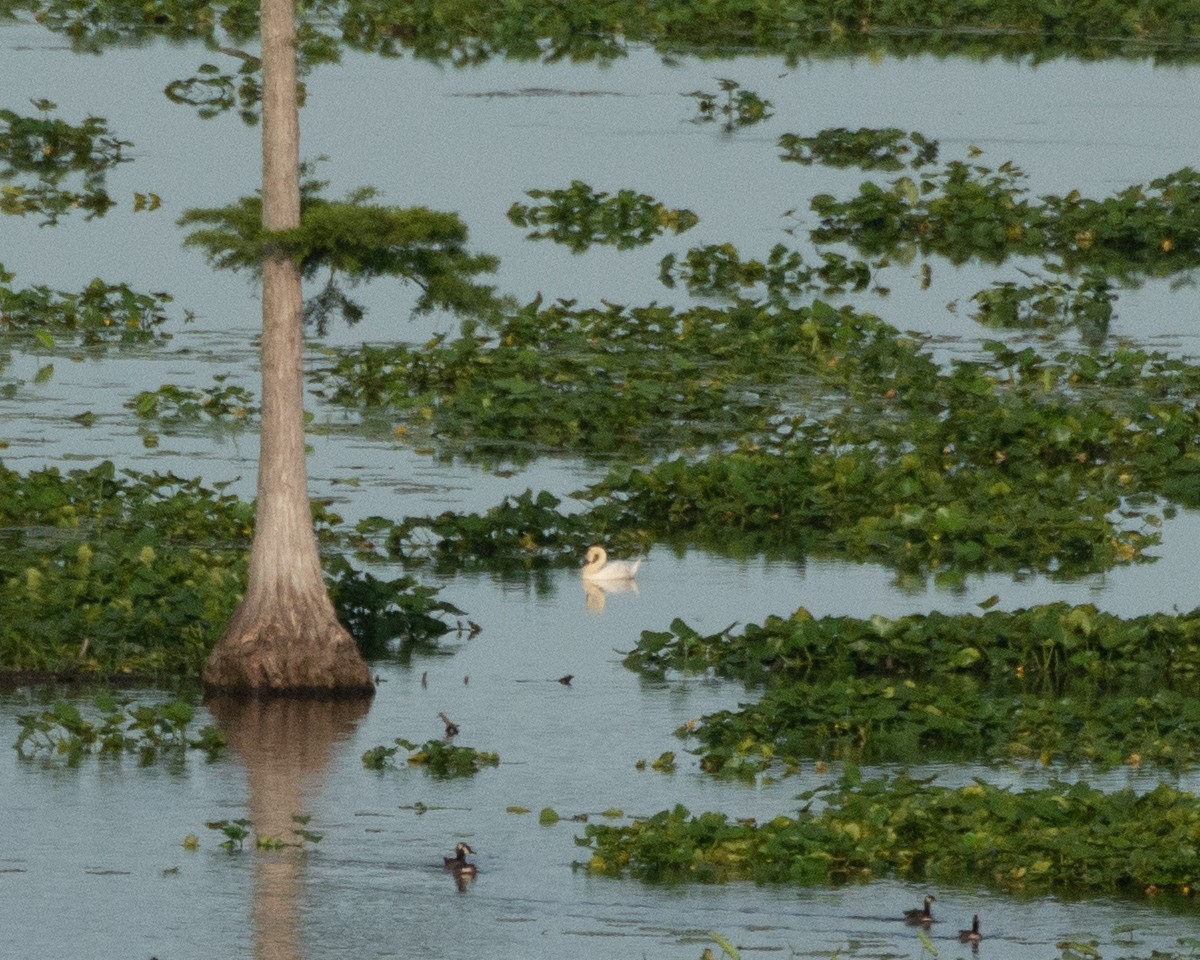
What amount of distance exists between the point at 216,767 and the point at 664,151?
84.3ft

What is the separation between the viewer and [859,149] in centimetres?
3847

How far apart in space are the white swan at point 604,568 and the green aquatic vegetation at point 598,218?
46.7 ft

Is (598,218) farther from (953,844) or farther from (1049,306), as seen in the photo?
(953,844)

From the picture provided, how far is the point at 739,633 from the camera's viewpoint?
59.5ft

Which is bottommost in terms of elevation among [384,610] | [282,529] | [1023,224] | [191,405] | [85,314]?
[384,610]

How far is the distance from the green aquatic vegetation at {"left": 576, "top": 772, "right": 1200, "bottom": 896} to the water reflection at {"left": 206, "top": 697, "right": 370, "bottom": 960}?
4.28 ft

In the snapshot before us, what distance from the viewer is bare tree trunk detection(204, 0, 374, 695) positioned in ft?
52.9

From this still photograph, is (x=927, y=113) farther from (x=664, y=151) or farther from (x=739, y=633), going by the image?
(x=739, y=633)

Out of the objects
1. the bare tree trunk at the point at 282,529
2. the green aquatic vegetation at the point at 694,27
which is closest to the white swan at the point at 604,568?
the bare tree trunk at the point at 282,529

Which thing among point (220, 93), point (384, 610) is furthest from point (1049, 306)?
point (220, 93)

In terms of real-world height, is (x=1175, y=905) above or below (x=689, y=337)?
below

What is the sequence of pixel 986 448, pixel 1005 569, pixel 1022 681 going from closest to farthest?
pixel 1022 681
pixel 1005 569
pixel 986 448

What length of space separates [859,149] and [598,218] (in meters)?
5.72

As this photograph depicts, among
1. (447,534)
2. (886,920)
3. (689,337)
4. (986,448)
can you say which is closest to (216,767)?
(886,920)
